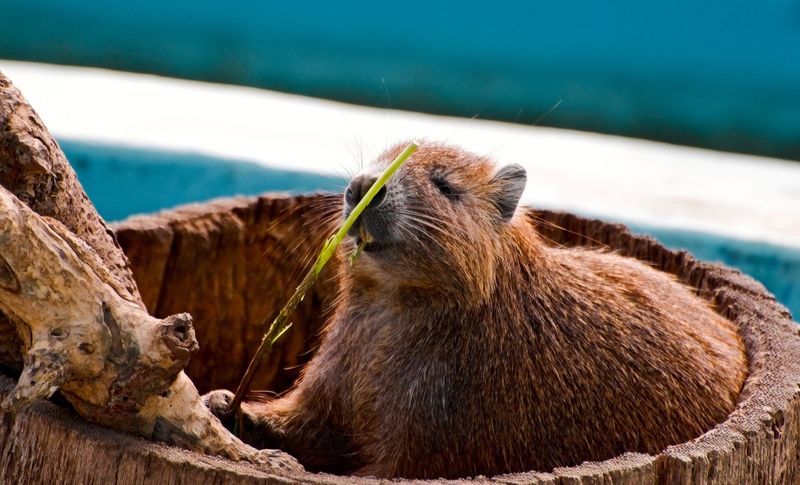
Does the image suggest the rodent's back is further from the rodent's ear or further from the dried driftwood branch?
the dried driftwood branch

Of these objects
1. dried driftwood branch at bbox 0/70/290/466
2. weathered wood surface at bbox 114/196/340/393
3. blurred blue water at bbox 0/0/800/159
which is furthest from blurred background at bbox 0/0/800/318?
dried driftwood branch at bbox 0/70/290/466

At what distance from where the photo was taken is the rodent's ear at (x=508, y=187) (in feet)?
8.75

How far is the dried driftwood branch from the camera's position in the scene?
183 centimetres

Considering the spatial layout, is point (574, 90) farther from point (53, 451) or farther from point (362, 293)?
point (53, 451)

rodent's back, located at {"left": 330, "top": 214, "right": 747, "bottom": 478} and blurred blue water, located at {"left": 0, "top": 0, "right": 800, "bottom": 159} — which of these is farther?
blurred blue water, located at {"left": 0, "top": 0, "right": 800, "bottom": 159}

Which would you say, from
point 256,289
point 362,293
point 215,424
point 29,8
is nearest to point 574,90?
point 29,8

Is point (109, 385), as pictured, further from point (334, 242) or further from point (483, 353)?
point (483, 353)

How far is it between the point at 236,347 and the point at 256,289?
0.19 metres

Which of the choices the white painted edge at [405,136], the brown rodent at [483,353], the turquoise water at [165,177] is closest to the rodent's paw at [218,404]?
the brown rodent at [483,353]

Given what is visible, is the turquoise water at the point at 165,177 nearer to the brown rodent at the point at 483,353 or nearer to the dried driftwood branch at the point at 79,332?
the brown rodent at the point at 483,353

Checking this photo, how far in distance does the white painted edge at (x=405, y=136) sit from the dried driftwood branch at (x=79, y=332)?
2.49 metres

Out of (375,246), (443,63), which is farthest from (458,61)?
(375,246)

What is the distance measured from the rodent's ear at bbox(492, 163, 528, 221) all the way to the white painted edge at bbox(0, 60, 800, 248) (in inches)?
72.3

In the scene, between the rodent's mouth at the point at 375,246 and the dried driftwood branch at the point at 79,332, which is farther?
the rodent's mouth at the point at 375,246
